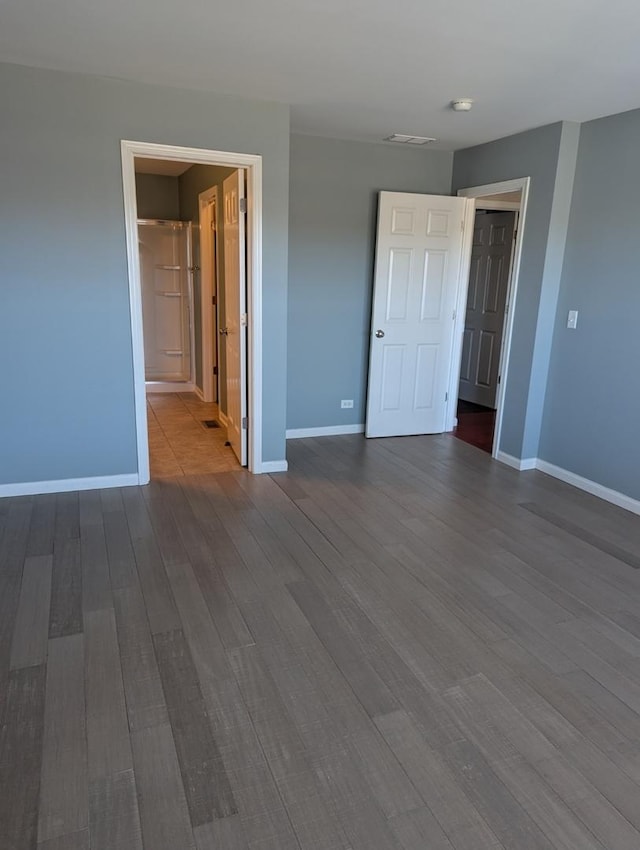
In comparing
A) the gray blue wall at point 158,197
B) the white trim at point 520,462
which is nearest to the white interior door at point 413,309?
the white trim at point 520,462

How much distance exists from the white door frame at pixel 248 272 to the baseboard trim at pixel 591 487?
228 cm

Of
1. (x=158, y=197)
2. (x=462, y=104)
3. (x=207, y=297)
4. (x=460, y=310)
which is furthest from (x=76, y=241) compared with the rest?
(x=158, y=197)

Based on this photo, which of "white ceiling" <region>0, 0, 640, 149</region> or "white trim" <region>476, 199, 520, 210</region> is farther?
"white trim" <region>476, 199, 520, 210</region>

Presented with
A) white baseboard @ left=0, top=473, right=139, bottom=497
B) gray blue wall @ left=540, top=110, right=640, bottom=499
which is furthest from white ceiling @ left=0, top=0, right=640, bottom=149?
white baseboard @ left=0, top=473, right=139, bottom=497

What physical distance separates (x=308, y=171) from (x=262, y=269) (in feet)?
4.33

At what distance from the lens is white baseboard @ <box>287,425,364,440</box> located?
17.6 ft

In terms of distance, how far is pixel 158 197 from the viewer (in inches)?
287

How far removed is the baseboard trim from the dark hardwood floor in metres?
0.64

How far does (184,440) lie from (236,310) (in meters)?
1.44

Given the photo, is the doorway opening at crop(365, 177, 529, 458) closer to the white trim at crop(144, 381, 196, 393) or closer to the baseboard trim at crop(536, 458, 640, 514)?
the baseboard trim at crop(536, 458, 640, 514)

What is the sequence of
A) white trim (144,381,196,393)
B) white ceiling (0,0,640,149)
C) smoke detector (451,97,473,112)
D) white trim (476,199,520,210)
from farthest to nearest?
white trim (144,381,196,393)
white trim (476,199,520,210)
smoke detector (451,97,473,112)
white ceiling (0,0,640,149)

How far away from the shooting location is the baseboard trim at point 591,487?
3982 mm

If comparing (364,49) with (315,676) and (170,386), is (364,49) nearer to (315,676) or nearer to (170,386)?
(315,676)

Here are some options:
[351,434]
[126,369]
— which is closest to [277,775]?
[126,369]
